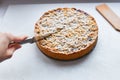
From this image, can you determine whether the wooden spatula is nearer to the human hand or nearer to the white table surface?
the white table surface

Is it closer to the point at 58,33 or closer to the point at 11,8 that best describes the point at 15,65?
the point at 58,33

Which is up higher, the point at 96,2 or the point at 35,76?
the point at 96,2

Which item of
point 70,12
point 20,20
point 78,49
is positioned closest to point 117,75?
point 78,49

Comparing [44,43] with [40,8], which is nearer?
[44,43]

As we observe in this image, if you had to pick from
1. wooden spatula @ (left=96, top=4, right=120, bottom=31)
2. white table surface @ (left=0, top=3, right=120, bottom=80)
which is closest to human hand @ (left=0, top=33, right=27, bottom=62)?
white table surface @ (left=0, top=3, right=120, bottom=80)

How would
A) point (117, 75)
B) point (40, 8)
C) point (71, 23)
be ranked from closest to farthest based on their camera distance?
1. point (117, 75)
2. point (71, 23)
3. point (40, 8)

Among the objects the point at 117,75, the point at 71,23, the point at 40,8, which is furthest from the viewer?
the point at 40,8

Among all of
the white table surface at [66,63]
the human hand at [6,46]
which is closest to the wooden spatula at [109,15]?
the white table surface at [66,63]
